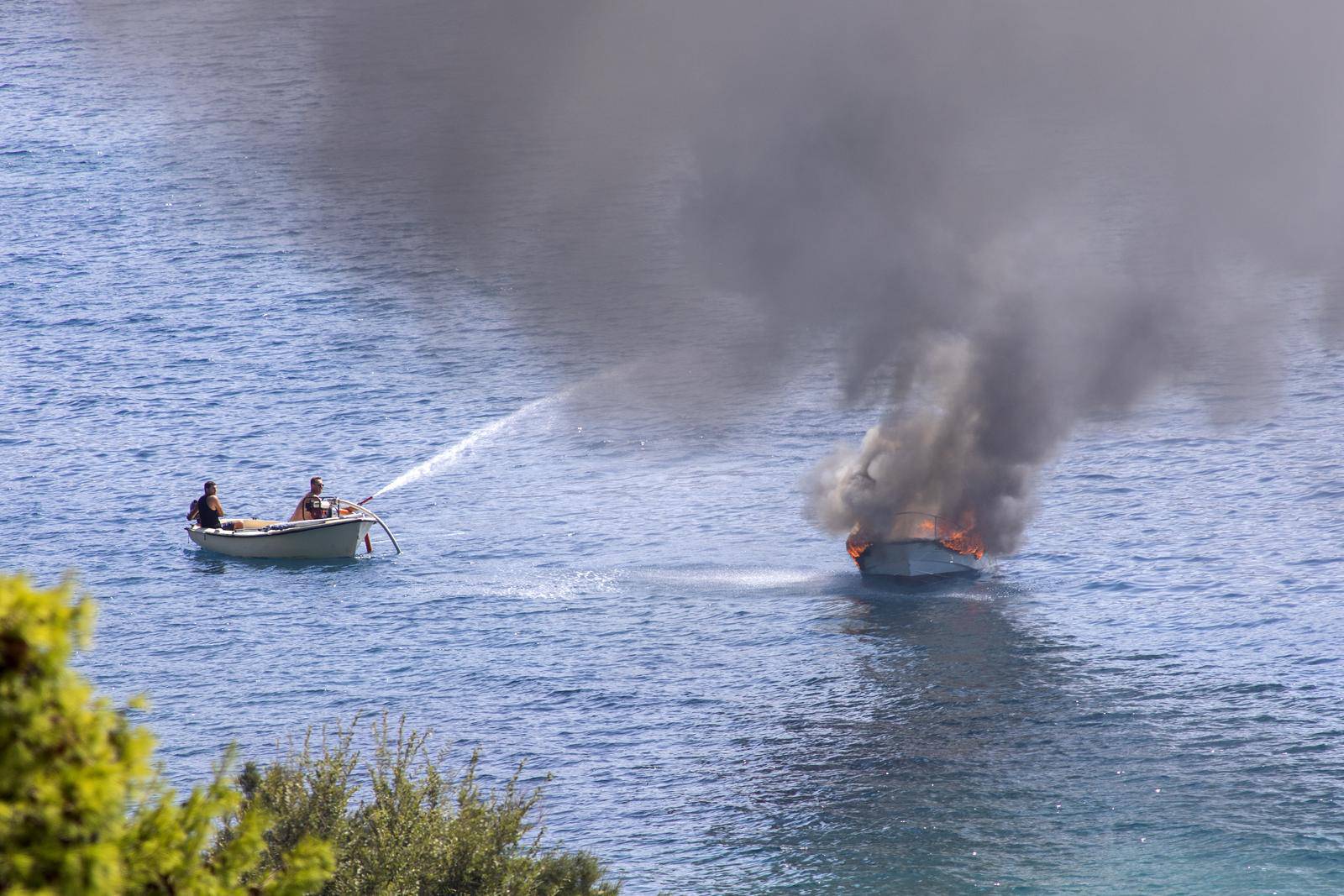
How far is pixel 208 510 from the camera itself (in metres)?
70.6

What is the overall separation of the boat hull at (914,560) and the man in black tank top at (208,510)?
3043cm

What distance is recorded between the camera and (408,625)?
59594 mm

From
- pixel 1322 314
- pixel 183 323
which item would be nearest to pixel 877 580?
pixel 1322 314

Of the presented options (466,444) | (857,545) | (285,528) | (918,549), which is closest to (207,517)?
(285,528)

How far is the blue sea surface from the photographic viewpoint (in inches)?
1543

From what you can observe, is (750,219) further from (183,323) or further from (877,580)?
(183,323)

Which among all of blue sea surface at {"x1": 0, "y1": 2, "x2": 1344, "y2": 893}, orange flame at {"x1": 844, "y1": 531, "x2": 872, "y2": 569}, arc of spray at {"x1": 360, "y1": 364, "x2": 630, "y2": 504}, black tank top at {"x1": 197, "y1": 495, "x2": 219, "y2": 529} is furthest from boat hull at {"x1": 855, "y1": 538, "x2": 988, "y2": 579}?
black tank top at {"x1": 197, "y1": 495, "x2": 219, "y2": 529}

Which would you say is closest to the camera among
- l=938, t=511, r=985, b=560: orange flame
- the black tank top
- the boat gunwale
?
l=938, t=511, r=985, b=560: orange flame

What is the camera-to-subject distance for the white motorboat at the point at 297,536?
226ft

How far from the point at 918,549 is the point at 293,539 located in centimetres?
2883

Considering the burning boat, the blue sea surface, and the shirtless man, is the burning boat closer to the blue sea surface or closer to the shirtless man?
the blue sea surface

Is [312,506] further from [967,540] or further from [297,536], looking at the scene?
[967,540]

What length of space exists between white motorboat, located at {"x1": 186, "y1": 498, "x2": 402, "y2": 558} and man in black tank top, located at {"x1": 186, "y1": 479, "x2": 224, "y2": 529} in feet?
1.19

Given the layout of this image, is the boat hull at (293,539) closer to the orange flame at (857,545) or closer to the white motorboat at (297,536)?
the white motorboat at (297,536)
